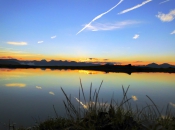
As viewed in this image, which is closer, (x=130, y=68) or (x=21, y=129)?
(x=21, y=129)

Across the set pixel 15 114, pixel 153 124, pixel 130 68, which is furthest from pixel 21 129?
pixel 130 68

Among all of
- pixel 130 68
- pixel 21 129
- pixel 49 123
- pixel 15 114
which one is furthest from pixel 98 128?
pixel 130 68

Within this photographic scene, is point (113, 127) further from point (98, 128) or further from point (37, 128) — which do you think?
point (37, 128)

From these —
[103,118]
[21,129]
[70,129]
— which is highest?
[103,118]

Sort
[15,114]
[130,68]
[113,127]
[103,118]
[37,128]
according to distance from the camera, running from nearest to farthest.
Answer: [113,127]
[103,118]
[37,128]
[15,114]
[130,68]

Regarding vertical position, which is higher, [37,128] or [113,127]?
[113,127]

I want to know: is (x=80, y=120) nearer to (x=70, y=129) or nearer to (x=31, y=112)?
(x=70, y=129)

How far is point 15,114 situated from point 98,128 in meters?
9.76

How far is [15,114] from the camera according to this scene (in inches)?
507

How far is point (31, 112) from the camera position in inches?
536

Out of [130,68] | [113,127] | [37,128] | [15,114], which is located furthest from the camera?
[130,68]

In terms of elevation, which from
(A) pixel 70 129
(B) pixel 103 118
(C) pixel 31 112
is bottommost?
(C) pixel 31 112

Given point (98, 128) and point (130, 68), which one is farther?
point (130, 68)

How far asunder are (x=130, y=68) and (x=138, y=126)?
166976 mm
